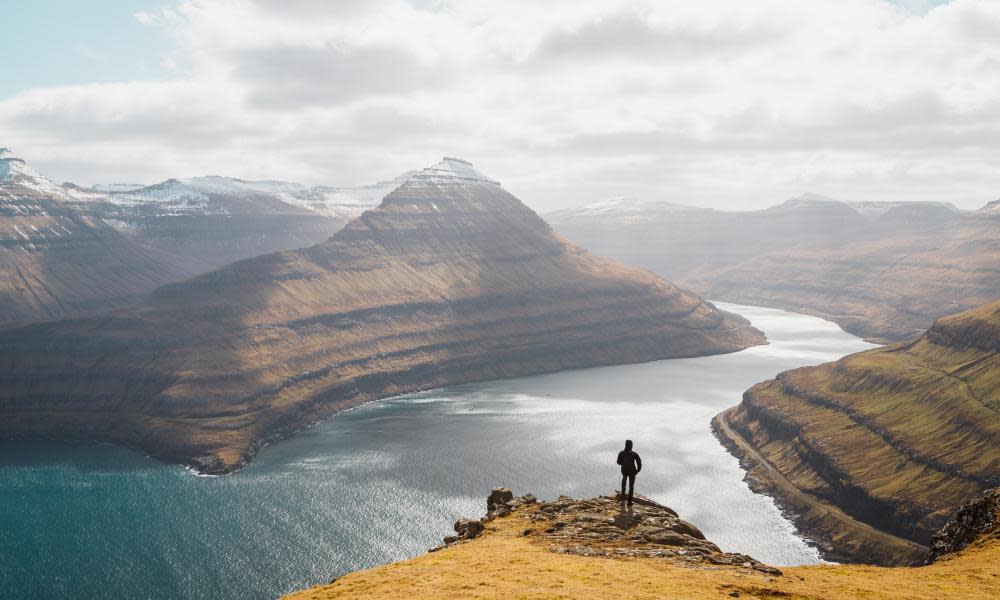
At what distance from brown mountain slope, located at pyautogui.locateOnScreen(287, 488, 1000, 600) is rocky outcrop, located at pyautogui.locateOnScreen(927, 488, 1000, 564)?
0.77m

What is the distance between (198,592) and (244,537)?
96.2 ft

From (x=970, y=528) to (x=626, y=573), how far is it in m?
36.5

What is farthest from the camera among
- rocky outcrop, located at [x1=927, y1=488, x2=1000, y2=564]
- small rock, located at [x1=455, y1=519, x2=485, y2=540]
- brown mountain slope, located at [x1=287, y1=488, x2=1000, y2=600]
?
small rock, located at [x1=455, y1=519, x2=485, y2=540]

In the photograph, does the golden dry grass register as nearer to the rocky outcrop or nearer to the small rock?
the rocky outcrop

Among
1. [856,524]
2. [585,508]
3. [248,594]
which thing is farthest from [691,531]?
[856,524]

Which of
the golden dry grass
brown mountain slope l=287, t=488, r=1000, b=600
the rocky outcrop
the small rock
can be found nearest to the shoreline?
the rocky outcrop

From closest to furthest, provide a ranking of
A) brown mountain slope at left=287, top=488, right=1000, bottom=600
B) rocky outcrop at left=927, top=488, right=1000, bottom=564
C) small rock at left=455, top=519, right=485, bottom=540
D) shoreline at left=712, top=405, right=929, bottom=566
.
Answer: brown mountain slope at left=287, top=488, right=1000, bottom=600 < rocky outcrop at left=927, top=488, right=1000, bottom=564 < small rock at left=455, top=519, right=485, bottom=540 < shoreline at left=712, top=405, right=929, bottom=566

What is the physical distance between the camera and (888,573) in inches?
2195

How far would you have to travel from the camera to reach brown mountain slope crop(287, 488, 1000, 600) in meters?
45.9

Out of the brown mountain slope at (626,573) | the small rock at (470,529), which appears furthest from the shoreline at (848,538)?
the small rock at (470,529)

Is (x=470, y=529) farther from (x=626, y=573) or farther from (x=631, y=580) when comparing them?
(x=631, y=580)

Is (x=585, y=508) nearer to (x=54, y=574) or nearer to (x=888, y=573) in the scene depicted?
(x=888, y=573)

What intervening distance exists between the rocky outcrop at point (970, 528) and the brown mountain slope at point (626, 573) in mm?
771

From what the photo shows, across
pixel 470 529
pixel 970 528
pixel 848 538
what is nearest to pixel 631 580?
pixel 470 529
